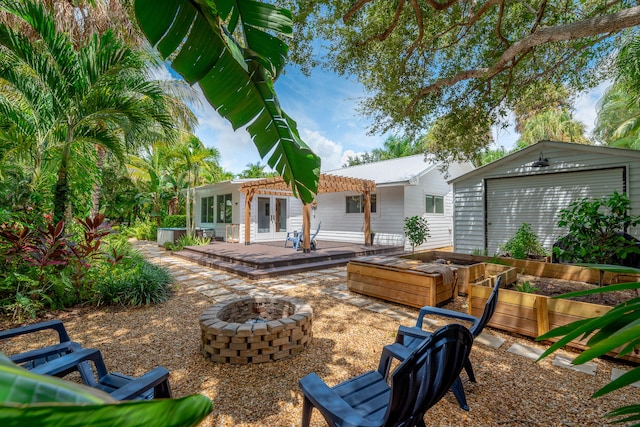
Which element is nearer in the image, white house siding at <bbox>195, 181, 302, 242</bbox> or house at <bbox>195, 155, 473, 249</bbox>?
house at <bbox>195, 155, 473, 249</bbox>

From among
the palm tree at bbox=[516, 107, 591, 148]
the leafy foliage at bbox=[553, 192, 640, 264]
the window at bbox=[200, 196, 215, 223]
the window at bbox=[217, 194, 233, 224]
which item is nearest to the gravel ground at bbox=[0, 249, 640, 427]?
the leafy foliage at bbox=[553, 192, 640, 264]

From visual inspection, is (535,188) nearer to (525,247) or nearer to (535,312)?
(525,247)

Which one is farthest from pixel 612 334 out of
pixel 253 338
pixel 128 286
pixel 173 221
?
pixel 173 221

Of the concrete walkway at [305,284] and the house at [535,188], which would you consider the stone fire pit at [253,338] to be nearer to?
the concrete walkway at [305,284]

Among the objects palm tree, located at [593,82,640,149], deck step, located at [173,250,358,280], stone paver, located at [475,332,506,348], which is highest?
palm tree, located at [593,82,640,149]

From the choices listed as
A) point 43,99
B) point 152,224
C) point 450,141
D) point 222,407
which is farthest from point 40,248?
point 152,224

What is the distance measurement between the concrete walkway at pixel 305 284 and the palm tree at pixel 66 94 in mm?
3189

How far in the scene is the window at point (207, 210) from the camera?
663 inches

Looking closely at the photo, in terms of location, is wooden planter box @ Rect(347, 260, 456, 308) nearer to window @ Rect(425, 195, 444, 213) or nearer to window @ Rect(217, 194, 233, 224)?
window @ Rect(425, 195, 444, 213)

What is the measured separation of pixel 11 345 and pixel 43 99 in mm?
4103

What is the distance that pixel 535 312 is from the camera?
3.90 meters

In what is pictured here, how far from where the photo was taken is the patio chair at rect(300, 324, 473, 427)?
5.63 ft

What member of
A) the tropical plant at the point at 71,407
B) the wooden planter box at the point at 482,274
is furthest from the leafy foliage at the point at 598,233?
the tropical plant at the point at 71,407

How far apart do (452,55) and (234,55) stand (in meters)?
8.28
